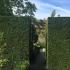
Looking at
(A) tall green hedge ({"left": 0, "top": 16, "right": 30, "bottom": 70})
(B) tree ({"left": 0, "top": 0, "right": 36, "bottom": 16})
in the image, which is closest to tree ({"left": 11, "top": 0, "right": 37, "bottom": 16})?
(B) tree ({"left": 0, "top": 0, "right": 36, "bottom": 16})

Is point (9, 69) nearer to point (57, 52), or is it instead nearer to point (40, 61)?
point (57, 52)

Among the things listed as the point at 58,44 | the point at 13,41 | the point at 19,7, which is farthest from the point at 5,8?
the point at 58,44

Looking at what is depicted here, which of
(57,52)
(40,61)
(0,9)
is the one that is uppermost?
(0,9)

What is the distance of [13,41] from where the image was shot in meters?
10.3

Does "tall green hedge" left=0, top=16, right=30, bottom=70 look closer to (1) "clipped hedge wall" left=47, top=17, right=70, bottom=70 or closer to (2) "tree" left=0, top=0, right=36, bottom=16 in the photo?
(1) "clipped hedge wall" left=47, top=17, right=70, bottom=70

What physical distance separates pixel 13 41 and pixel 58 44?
1927 mm

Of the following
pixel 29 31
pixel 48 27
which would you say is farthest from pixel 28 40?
pixel 48 27

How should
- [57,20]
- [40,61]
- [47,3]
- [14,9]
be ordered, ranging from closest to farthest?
[57,20] < [40,61] < [47,3] < [14,9]

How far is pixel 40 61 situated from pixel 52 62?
11.5 ft

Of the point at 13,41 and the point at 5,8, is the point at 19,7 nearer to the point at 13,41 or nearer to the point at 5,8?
the point at 5,8

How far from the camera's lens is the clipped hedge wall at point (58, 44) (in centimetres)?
985

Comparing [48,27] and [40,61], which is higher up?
[48,27]

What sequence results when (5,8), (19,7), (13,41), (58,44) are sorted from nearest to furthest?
(58,44) < (13,41) < (5,8) < (19,7)

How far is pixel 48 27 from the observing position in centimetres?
989
